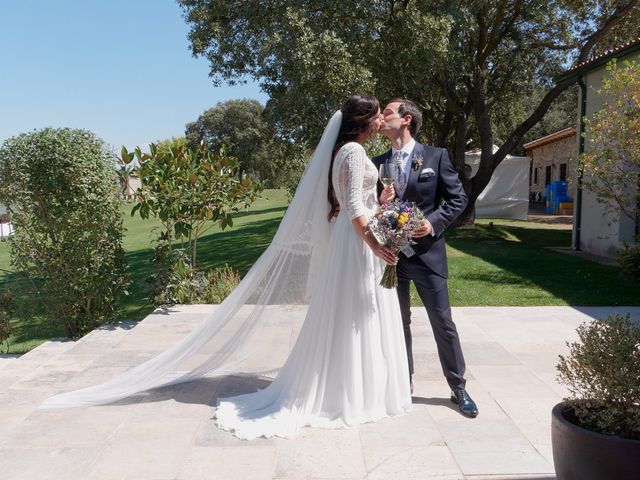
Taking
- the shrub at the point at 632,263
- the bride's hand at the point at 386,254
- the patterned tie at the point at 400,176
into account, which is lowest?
the shrub at the point at 632,263

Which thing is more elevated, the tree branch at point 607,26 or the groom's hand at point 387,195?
the tree branch at point 607,26

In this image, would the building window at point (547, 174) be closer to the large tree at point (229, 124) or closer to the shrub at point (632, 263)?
the shrub at point (632, 263)

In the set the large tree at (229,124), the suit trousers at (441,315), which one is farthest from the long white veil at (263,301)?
the large tree at (229,124)

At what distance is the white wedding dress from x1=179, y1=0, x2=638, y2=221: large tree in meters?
7.05

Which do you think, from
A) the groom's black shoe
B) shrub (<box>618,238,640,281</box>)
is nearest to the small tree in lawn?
the groom's black shoe

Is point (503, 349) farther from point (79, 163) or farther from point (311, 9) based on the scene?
point (311, 9)

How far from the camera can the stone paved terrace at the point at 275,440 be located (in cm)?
329

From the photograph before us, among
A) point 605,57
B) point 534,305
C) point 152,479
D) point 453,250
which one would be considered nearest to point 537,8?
point 605,57

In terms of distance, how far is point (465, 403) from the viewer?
13.4ft

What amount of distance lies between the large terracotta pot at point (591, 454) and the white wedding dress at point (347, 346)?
4.67 ft

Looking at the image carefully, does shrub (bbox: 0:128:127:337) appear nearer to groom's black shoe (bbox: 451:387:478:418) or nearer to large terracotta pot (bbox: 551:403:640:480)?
groom's black shoe (bbox: 451:387:478:418)

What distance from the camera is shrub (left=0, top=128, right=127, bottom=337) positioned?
23.6ft

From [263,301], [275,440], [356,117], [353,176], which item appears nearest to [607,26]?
[356,117]

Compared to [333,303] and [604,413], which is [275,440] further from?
[604,413]
